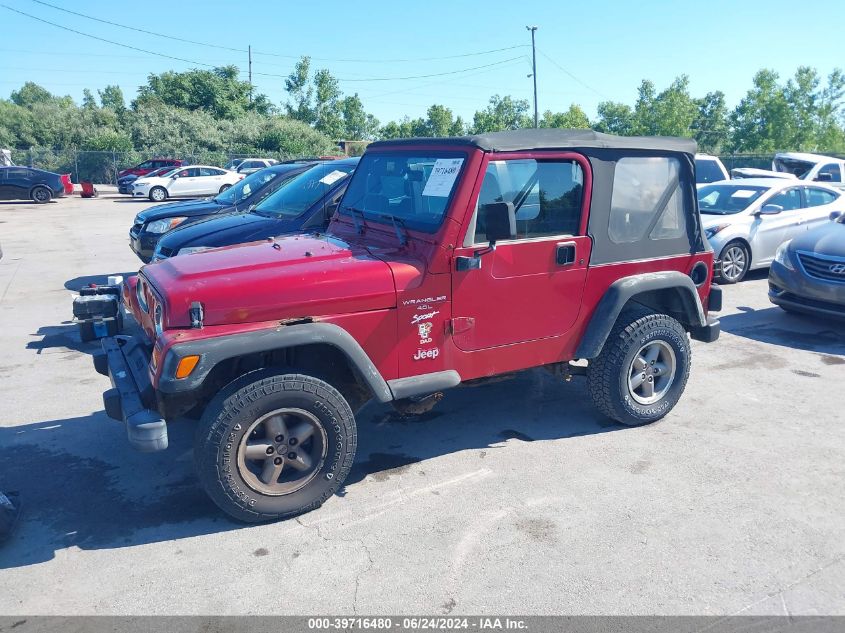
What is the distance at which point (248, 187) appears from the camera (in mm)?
9977

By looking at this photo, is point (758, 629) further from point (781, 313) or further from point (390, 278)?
point (781, 313)

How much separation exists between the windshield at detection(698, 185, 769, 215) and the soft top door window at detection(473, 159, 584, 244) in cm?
674

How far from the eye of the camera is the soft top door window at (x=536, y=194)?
419cm

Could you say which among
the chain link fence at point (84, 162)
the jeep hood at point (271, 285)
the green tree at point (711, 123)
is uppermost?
the green tree at point (711, 123)

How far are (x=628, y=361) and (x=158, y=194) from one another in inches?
1057

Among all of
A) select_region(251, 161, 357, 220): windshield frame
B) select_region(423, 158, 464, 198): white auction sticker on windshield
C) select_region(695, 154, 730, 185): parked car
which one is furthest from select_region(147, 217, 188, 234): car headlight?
select_region(695, 154, 730, 185): parked car

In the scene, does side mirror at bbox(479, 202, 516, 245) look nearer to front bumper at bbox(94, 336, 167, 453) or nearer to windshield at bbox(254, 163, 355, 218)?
front bumper at bbox(94, 336, 167, 453)

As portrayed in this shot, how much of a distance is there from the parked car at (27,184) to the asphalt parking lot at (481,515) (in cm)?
2390

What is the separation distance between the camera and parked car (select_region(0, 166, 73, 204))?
2612 centimetres

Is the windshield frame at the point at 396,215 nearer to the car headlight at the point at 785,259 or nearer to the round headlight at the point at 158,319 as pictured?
the round headlight at the point at 158,319

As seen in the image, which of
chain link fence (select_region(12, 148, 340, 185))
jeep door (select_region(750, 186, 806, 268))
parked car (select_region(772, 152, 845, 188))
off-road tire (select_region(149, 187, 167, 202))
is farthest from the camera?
chain link fence (select_region(12, 148, 340, 185))

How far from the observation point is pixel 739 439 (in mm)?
4914

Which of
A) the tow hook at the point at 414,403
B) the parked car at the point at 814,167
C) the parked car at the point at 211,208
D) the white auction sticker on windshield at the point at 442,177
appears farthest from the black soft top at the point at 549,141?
the parked car at the point at 814,167

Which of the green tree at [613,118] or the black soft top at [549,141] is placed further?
the green tree at [613,118]
